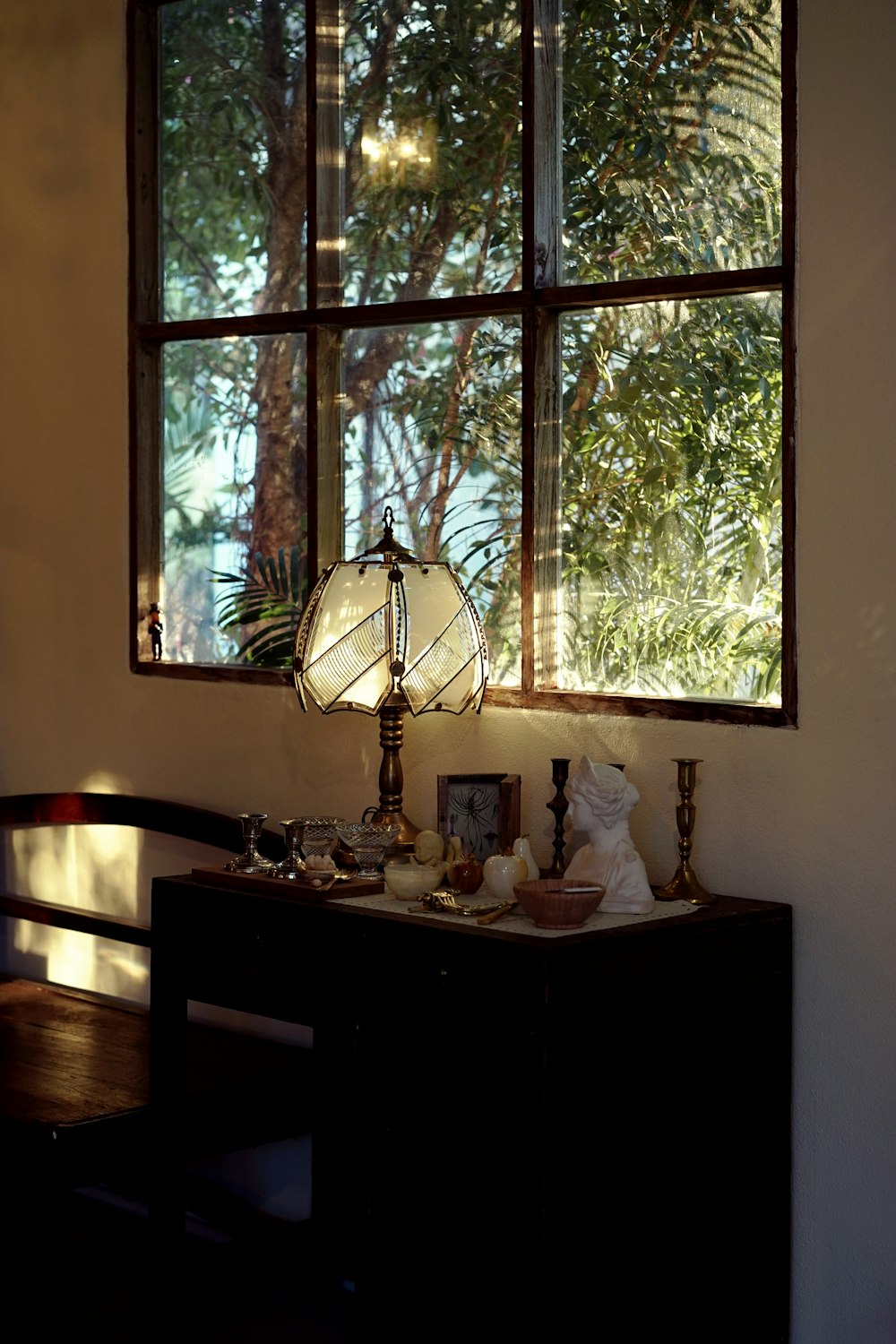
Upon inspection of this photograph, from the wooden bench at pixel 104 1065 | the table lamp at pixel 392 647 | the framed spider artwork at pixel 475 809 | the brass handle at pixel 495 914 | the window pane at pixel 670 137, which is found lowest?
the wooden bench at pixel 104 1065

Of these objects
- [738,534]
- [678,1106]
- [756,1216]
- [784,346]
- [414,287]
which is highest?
[414,287]

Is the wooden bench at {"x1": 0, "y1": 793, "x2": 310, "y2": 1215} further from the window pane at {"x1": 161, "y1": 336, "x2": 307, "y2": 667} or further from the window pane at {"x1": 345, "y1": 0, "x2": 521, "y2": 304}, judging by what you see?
the window pane at {"x1": 345, "y1": 0, "x2": 521, "y2": 304}

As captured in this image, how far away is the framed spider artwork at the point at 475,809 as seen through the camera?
9.23ft

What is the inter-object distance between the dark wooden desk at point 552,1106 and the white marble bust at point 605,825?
0.43 ft

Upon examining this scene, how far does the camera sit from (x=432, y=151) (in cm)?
317

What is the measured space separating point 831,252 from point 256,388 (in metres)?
1.42

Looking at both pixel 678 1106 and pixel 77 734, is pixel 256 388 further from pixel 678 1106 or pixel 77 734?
pixel 678 1106

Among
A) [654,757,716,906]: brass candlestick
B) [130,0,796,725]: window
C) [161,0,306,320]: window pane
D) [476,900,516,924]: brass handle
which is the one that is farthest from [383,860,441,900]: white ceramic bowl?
[161,0,306,320]: window pane

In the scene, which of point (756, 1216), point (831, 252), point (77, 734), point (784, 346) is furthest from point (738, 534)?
point (77, 734)

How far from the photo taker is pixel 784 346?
8.66 feet

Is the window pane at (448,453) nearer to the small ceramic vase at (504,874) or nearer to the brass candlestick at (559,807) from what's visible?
the brass candlestick at (559,807)

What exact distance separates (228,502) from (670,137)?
132 centimetres

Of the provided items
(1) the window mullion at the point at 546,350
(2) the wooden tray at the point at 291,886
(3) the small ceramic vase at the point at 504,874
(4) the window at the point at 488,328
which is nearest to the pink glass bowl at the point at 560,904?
(3) the small ceramic vase at the point at 504,874

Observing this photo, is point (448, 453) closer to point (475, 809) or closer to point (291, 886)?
point (475, 809)
